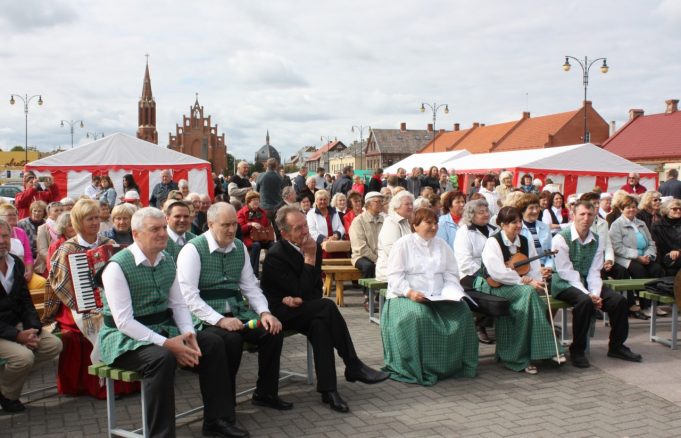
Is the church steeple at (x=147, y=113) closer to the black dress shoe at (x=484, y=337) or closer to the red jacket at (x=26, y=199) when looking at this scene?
the red jacket at (x=26, y=199)

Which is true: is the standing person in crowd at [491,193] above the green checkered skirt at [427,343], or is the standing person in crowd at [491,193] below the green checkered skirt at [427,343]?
above

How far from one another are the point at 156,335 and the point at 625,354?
15.7 ft

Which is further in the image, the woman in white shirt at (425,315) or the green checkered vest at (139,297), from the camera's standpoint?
the woman in white shirt at (425,315)

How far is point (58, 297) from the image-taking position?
522 centimetres

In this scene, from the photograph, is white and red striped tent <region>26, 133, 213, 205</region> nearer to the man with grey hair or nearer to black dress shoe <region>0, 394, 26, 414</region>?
black dress shoe <region>0, 394, 26, 414</region>

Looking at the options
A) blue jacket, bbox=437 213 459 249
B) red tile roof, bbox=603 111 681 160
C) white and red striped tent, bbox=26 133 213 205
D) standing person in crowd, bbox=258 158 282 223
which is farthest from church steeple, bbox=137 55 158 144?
blue jacket, bbox=437 213 459 249

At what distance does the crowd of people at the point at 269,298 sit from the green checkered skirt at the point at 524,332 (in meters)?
0.01

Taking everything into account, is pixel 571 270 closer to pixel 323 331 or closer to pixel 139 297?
pixel 323 331

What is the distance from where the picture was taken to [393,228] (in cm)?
749

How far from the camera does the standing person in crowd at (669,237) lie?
324 inches

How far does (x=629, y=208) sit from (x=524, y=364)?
12.0 ft

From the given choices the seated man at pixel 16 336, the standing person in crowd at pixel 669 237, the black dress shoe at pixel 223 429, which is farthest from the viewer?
the standing person in crowd at pixel 669 237

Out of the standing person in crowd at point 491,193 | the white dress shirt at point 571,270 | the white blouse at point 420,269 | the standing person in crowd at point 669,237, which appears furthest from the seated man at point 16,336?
the standing person in crowd at point 491,193

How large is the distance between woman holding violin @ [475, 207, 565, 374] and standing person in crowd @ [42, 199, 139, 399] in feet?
11.6
